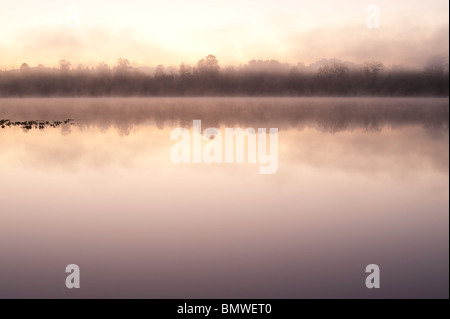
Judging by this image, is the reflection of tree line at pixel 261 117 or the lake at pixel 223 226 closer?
the lake at pixel 223 226

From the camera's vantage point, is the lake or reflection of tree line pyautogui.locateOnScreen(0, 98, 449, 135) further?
reflection of tree line pyautogui.locateOnScreen(0, 98, 449, 135)

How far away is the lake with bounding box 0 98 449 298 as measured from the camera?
9.59 meters

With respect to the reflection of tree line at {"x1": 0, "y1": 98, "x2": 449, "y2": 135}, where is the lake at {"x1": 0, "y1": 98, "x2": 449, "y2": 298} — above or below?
below

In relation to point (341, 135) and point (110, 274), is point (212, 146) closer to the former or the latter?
point (341, 135)

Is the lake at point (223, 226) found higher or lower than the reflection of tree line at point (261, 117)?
lower

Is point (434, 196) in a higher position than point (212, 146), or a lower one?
lower

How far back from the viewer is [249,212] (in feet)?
48.2

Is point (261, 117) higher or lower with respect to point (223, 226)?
higher

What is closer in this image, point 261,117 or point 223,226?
point 223,226

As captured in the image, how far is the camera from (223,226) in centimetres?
1312

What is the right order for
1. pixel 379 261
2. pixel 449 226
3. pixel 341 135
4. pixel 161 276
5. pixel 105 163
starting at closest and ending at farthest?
1. pixel 161 276
2. pixel 379 261
3. pixel 449 226
4. pixel 105 163
5. pixel 341 135

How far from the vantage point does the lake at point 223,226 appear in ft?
31.4

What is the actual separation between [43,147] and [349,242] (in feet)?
73.7
